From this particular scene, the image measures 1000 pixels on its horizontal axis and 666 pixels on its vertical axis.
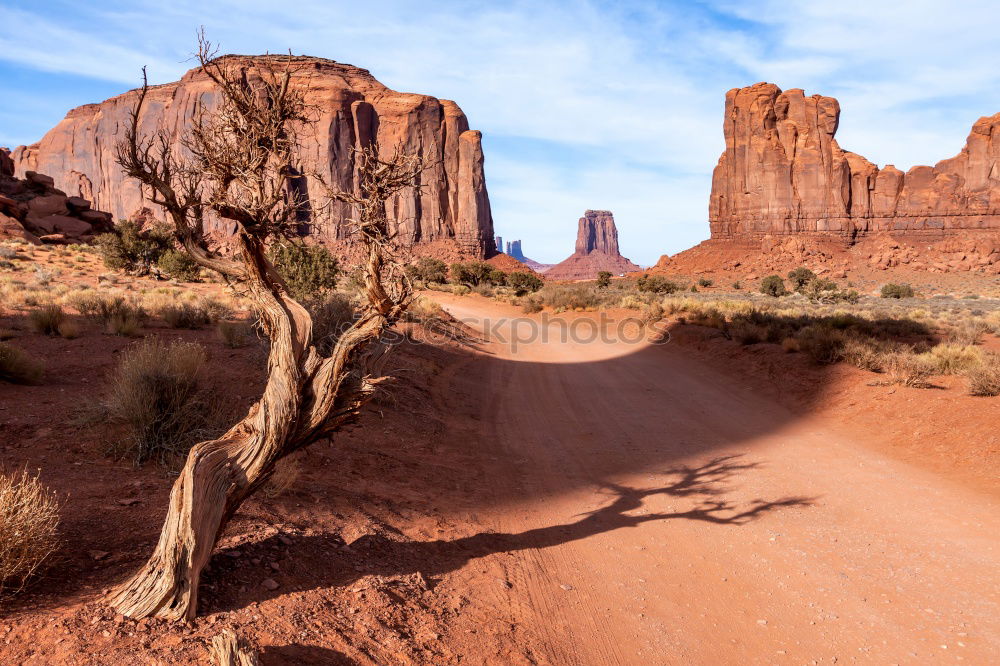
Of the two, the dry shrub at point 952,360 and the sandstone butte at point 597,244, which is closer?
the dry shrub at point 952,360

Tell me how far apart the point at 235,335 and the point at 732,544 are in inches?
356

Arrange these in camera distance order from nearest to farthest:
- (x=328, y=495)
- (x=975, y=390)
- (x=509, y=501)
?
1. (x=328, y=495)
2. (x=509, y=501)
3. (x=975, y=390)

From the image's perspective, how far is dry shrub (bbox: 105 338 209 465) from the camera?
18.4ft

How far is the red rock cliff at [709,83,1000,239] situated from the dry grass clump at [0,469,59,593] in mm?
93092

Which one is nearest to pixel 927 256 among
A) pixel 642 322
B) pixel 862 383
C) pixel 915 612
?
pixel 642 322

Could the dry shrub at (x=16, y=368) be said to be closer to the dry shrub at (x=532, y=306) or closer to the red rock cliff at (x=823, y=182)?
the dry shrub at (x=532, y=306)

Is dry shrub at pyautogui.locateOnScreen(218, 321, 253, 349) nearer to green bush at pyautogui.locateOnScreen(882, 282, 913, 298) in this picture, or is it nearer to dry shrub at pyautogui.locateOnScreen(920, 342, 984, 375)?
dry shrub at pyautogui.locateOnScreen(920, 342, 984, 375)

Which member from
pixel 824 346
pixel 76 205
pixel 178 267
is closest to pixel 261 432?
pixel 824 346

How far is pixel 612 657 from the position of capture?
12.4ft

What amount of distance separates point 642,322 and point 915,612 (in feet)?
59.7

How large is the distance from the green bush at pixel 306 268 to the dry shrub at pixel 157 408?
807cm

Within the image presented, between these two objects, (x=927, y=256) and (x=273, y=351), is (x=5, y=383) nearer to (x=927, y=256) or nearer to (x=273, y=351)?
(x=273, y=351)

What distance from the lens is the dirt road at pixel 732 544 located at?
3.97 meters

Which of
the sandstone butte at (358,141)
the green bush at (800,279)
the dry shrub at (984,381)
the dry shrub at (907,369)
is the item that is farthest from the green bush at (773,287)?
the sandstone butte at (358,141)
